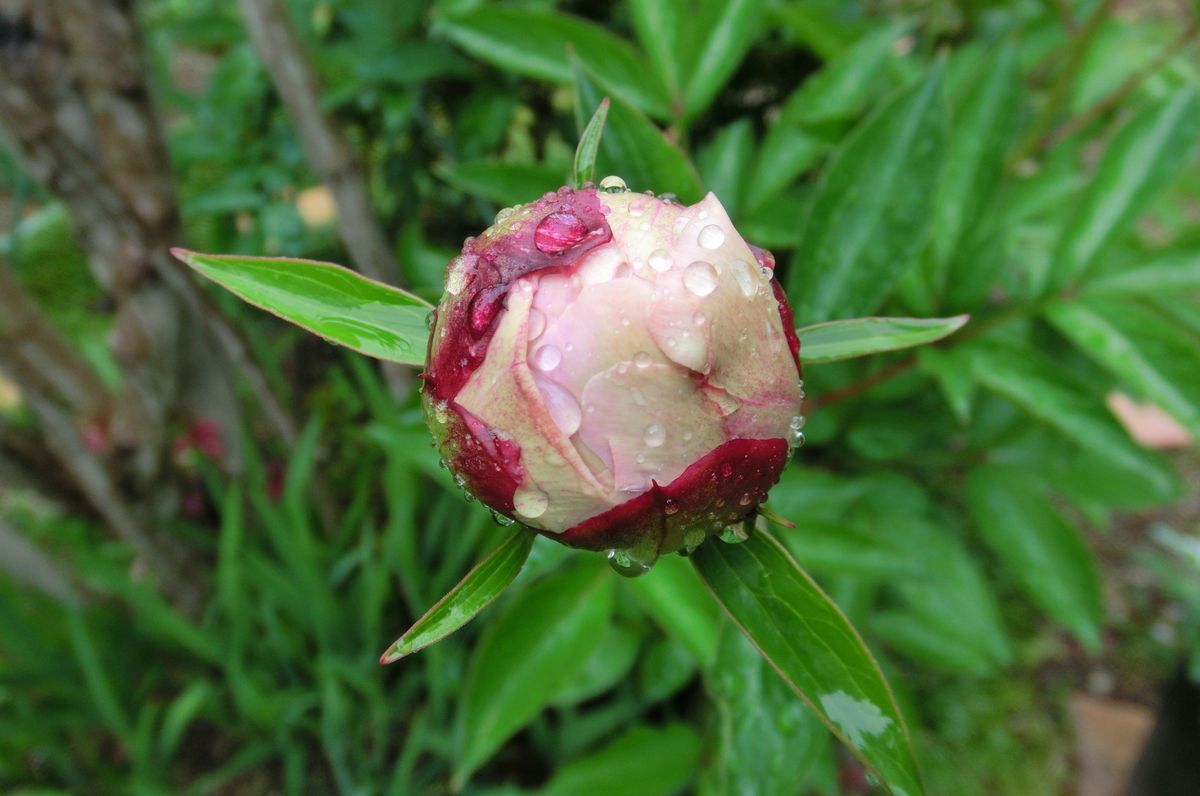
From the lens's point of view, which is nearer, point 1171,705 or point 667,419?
point 667,419

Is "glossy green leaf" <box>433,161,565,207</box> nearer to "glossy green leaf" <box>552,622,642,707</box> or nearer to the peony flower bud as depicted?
the peony flower bud

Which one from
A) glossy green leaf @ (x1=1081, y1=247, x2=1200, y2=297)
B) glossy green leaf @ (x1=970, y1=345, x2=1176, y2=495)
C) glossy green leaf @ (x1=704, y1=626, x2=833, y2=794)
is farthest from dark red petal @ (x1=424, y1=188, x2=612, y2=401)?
glossy green leaf @ (x1=1081, y1=247, x2=1200, y2=297)

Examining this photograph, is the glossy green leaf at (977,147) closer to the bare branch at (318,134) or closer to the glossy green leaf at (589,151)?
the glossy green leaf at (589,151)

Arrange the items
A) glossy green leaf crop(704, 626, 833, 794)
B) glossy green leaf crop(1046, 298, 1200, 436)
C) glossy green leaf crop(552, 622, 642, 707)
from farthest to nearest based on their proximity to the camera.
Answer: glossy green leaf crop(552, 622, 642, 707) < glossy green leaf crop(1046, 298, 1200, 436) < glossy green leaf crop(704, 626, 833, 794)

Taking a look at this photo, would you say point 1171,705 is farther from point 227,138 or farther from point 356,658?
point 227,138

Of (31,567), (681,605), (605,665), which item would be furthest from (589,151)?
(31,567)

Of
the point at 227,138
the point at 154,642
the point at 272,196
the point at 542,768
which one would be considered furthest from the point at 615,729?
the point at 227,138

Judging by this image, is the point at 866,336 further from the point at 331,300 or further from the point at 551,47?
the point at 551,47
